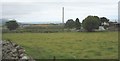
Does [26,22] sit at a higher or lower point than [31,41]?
higher

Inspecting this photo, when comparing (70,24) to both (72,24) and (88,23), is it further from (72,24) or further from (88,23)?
(88,23)

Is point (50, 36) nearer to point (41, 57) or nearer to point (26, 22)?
point (26, 22)

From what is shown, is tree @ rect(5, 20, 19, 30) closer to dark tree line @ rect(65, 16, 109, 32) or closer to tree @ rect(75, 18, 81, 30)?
dark tree line @ rect(65, 16, 109, 32)

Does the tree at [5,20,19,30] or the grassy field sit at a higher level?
the tree at [5,20,19,30]

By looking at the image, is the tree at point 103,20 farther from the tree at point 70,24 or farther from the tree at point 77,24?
the tree at point 70,24

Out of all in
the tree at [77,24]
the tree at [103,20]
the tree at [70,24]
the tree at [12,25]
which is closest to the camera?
the tree at [12,25]

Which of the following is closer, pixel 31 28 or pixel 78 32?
pixel 31 28

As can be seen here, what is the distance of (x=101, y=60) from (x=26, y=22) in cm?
185

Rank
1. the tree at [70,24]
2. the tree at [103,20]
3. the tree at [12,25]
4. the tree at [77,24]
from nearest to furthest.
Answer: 1. the tree at [12,25]
2. the tree at [70,24]
3. the tree at [77,24]
4. the tree at [103,20]

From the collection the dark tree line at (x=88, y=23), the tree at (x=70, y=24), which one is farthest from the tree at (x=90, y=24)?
the tree at (x=70, y=24)

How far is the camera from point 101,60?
4379 mm

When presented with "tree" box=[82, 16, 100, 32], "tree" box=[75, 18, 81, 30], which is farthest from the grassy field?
"tree" box=[75, 18, 81, 30]

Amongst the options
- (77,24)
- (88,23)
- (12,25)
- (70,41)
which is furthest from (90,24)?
(12,25)

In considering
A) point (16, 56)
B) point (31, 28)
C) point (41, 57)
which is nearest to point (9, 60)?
point (16, 56)
